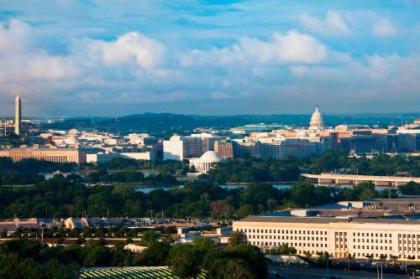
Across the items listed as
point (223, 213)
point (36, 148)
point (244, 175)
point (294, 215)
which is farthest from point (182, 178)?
point (294, 215)

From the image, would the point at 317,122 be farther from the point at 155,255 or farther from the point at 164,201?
the point at 155,255

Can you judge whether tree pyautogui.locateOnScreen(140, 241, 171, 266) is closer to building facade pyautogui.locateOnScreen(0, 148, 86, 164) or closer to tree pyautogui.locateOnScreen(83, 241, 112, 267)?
tree pyautogui.locateOnScreen(83, 241, 112, 267)

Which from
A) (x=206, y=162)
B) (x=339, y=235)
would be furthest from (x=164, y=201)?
(x=206, y=162)

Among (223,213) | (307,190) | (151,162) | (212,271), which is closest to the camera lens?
(212,271)

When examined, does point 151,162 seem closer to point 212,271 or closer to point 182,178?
point 182,178

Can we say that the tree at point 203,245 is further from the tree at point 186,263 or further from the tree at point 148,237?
the tree at point 148,237

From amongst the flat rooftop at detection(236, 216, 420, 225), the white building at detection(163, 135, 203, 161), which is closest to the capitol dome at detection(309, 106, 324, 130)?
the white building at detection(163, 135, 203, 161)
